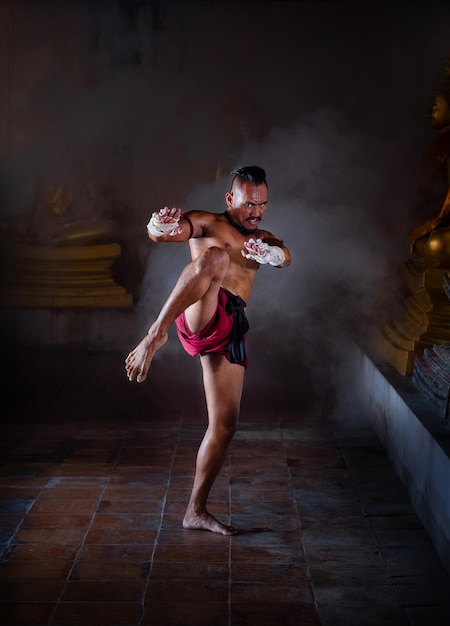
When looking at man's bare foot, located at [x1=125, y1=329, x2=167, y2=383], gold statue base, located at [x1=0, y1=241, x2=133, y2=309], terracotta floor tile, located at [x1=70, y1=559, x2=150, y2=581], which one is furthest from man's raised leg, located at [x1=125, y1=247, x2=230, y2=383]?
gold statue base, located at [x1=0, y1=241, x2=133, y2=309]

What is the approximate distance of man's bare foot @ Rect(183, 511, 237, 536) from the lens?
12.2 feet

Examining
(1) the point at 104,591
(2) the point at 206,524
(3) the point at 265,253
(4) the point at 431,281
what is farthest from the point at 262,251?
(4) the point at 431,281

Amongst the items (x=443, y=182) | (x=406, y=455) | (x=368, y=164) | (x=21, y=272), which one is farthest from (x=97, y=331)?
(x=406, y=455)

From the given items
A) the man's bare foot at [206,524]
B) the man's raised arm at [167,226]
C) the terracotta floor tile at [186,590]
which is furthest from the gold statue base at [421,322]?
the terracotta floor tile at [186,590]

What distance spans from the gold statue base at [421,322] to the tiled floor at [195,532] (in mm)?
586

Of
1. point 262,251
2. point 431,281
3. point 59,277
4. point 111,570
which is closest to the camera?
point 111,570

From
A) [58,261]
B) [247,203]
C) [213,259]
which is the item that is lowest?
[58,261]

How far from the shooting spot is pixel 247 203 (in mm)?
3729

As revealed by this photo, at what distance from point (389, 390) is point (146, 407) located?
6.29ft

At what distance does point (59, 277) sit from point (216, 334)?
470 centimetres

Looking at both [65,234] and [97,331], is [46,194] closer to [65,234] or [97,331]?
[65,234]

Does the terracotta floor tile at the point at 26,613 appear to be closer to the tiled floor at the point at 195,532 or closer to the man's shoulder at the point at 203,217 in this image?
the tiled floor at the point at 195,532

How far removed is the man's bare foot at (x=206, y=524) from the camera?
3.72m

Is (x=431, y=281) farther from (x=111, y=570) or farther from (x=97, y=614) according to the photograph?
(x=97, y=614)
